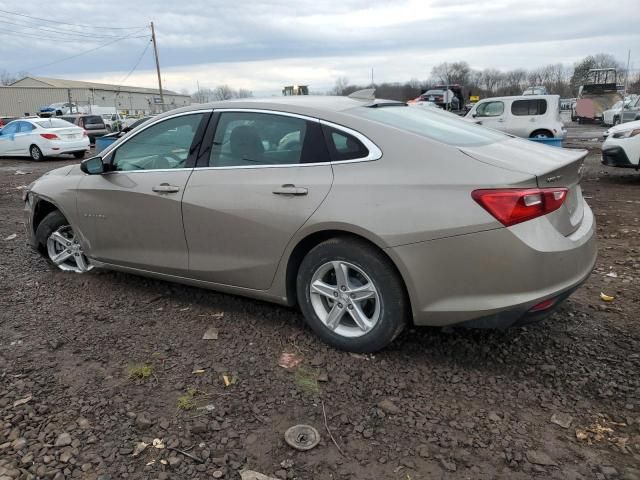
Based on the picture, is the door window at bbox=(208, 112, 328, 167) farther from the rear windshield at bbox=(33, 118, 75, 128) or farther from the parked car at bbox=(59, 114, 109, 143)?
the parked car at bbox=(59, 114, 109, 143)

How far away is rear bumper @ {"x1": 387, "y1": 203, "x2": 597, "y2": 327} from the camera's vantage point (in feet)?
8.95

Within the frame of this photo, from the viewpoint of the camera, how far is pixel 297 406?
2852 millimetres

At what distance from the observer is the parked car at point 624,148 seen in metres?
9.02

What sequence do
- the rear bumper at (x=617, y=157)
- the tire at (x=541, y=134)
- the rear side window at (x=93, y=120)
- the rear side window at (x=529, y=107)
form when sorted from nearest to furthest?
the rear bumper at (x=617, y=157), the tire at (x=541, y=134), the rear side window at (x=529, y=107), the rear side window at (x=93, y=120)

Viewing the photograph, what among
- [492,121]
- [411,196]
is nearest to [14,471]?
[411,196]

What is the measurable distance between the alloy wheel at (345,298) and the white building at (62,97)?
50.0 m

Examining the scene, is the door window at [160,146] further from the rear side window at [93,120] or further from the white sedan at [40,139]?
the rear side window at [93,120]

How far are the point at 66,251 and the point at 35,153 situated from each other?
15.0 m

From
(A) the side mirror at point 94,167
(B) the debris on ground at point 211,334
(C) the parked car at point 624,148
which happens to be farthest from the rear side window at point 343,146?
(C) the parked car at point 624,148

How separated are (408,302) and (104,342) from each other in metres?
2.11

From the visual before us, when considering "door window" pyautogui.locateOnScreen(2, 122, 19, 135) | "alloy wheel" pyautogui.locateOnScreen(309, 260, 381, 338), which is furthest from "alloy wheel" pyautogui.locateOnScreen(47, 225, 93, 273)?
"door window" pyautogui.locateOnScreen(2, 122, 19, 135)

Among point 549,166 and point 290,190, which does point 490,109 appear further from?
point 290,190

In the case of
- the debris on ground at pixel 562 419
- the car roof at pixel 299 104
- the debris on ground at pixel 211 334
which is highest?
the car roof at pixel 299 104

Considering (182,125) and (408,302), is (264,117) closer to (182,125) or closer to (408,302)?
(182,125)
